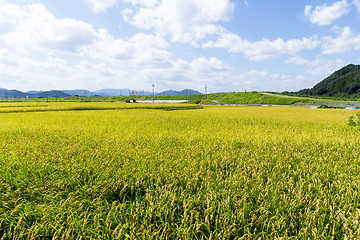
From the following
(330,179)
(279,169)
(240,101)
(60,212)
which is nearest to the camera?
(60,212)

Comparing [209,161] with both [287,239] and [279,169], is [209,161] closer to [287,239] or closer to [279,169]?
[279,169]

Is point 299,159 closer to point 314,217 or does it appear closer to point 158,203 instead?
point 314,217

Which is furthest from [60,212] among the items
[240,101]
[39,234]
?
[240,101]

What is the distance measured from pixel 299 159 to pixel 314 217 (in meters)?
2.84

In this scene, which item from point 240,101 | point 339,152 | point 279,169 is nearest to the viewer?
point 279,169

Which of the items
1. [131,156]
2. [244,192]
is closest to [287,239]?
[244,192]

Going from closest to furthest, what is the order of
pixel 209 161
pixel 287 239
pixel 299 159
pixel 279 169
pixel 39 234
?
pixel 287 239
pixel 39 234
pixel 279 169
pixel 209 161
pixel 299 159

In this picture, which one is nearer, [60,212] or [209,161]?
[60,212]

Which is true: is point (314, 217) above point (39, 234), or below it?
above

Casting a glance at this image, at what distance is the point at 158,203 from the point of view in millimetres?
2443

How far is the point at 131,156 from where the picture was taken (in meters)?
4.60

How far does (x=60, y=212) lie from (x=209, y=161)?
284cm

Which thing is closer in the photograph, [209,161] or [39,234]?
[39,234]

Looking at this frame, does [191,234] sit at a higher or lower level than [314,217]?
lower
